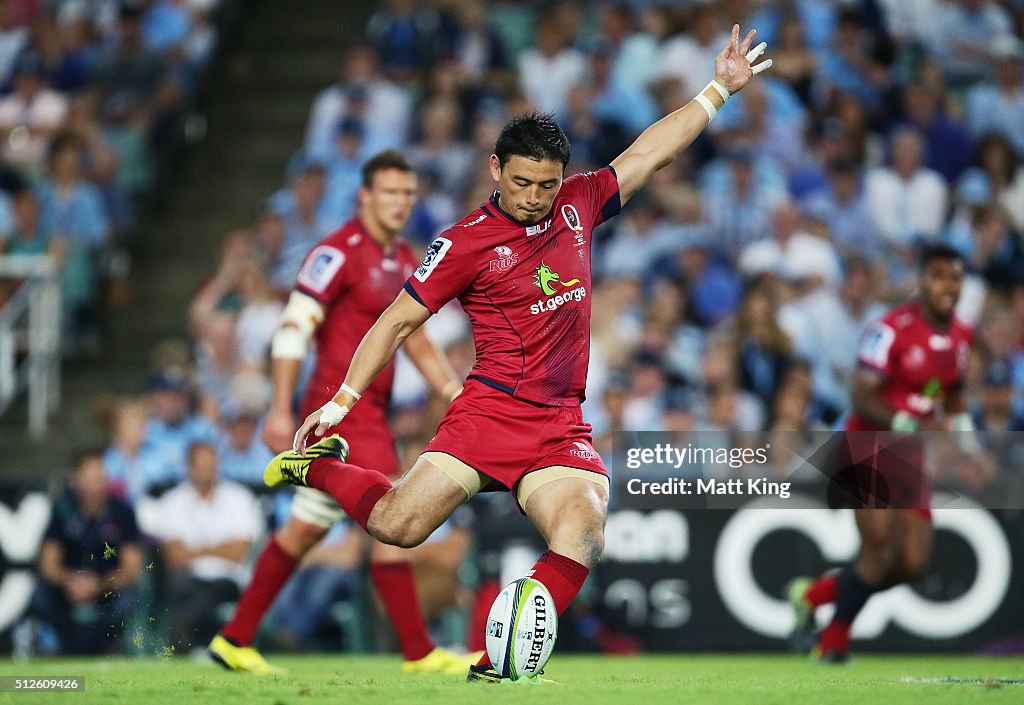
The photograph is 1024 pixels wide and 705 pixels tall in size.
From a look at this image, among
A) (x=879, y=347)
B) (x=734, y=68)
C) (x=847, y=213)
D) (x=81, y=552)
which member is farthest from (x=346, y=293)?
(x=847, y=213)

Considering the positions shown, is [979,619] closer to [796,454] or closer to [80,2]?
[796,454]

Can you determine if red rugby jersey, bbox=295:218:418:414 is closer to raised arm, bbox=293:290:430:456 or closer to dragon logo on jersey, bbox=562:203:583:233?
raised arm, bbox=293:290:430:456

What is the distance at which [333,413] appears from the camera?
7008mm

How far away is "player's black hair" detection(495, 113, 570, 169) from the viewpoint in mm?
6793

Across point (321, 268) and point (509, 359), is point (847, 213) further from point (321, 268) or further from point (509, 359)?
point (509, 359)

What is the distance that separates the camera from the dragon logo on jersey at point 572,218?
7.19m

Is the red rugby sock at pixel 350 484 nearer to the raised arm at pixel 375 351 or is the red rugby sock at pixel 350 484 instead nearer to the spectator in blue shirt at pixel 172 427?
the raised arm at pixel 375 351

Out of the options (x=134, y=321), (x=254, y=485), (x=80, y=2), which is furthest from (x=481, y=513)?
(x=80, y=2)

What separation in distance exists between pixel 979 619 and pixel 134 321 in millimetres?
9500

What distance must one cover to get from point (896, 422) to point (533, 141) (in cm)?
388

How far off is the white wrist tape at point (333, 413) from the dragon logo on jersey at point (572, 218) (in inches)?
53.4

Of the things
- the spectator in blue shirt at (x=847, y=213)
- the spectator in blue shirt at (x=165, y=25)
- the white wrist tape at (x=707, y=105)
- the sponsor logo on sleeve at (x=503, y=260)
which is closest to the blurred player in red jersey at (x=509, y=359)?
the sponsor logo on sleeve at (x=503, y=260)

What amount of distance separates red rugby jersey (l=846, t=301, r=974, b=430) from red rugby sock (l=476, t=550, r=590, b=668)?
3502mm

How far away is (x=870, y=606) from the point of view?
11289 millimetres
